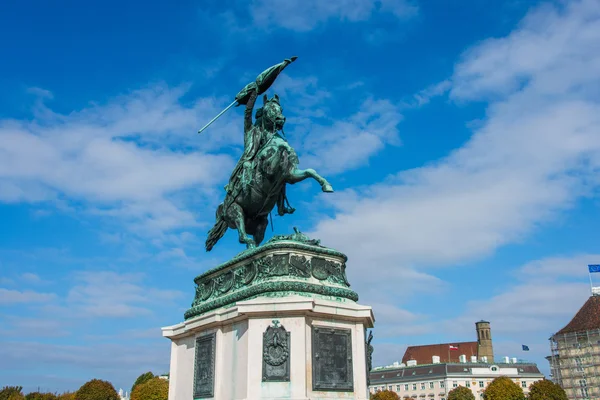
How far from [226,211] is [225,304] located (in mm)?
2956

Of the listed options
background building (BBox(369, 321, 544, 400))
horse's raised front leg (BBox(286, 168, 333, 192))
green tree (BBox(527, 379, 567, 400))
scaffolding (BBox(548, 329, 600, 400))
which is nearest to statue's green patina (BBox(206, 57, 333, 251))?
horse's raised front leg (BBox(286, 168, 333, 192))

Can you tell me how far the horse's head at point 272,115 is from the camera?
14.4 meters

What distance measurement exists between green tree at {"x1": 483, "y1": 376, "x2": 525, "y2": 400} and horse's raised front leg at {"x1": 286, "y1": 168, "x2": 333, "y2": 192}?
7125 centimetres

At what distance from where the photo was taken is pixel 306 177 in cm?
1354

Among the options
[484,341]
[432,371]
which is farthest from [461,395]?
[484,341]

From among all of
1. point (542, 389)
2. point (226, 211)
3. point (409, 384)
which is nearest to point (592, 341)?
point (542, 389)

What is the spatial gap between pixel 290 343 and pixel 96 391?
73184mm

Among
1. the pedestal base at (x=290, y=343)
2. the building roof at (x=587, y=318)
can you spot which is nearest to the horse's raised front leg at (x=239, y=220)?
the pedestal base at (x=290, y=343)

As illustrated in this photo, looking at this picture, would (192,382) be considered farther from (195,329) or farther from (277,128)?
(277,128)

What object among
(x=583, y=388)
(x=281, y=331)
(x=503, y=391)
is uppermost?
(x=583, y=388)

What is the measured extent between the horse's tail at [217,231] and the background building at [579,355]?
3178 inches

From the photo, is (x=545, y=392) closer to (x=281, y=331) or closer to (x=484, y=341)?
(x=281, y=331)

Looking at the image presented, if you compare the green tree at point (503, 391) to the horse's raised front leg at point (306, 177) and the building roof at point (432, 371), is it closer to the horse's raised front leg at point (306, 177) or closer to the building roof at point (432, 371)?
the building roof at point (432, 371)

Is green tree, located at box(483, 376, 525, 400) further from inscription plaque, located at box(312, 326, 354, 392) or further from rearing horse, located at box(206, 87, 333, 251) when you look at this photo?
inscription plaque, located at box(312, 326, 354, 392)
